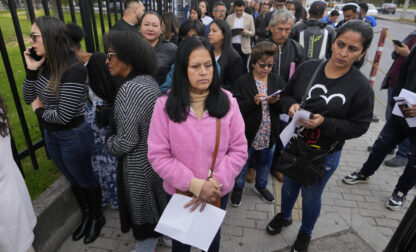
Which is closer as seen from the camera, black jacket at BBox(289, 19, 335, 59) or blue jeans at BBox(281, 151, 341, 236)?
blue jeans at BBox(281, 151, 341, 236)

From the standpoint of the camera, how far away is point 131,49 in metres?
1.92

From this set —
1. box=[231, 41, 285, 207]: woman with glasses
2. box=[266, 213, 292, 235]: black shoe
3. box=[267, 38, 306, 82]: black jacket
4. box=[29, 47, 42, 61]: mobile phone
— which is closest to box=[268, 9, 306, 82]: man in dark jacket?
box=[267, 38, 306, 82]: black jacket

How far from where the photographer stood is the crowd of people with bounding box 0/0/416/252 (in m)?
1.69

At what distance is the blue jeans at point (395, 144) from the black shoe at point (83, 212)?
339 cm

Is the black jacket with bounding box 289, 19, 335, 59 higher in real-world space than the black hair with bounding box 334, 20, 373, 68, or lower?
lower

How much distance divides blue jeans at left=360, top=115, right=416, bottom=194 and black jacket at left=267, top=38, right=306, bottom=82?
1289mm

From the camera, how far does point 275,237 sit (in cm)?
271

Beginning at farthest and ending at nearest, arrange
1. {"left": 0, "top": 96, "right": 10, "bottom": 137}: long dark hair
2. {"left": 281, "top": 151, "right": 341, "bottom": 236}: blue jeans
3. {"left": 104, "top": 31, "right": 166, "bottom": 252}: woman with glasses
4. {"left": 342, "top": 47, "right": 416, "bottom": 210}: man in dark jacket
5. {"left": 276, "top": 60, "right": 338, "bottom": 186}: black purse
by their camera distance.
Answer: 1. {"left": 342, "top": 47, "right": 416, "bottom": 210}: man in dark jacket
2. {"left": 281, "top": 151, "right": 341, "bottom": 236}: blue jeans
3. {"left": 276, "top": 60, "right": 338, "bottom": 186}: black purse
4. {"left": 104, "top": 31, "right": 166, "bottom": 252}: woman with glasses
5. {"left": 0, "top": 96, "right": 10, "bottom": 137}: long dark hair

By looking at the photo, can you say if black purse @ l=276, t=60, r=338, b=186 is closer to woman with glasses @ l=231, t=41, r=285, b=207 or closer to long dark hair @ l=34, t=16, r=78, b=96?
woman with glasses @ l=231, t=41, r=285, b=207

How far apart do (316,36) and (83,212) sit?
3.86 metres

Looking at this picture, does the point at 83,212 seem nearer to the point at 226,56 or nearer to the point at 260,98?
the point at 260,98

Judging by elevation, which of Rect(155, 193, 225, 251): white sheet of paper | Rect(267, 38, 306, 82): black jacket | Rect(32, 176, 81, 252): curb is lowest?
Rect(32, 176, 81, 252): curb

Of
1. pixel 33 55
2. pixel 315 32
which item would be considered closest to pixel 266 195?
pixel 315 32

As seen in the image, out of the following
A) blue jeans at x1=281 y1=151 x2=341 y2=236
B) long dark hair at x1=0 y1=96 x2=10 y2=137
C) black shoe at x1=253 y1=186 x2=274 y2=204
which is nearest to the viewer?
long dark hair at x1=0 y1=96 x2=10 y2=137
